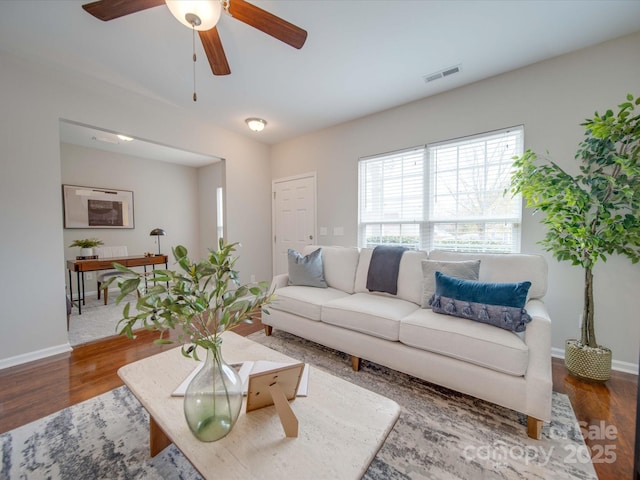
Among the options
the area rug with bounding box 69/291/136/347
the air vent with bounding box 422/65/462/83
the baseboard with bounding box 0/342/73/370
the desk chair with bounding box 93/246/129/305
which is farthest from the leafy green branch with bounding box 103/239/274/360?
the desk chair with bounding box 93/246/129/305

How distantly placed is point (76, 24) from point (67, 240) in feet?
12.6

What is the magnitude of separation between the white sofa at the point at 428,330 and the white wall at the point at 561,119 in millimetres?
666

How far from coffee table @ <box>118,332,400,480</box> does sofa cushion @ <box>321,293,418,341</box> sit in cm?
81

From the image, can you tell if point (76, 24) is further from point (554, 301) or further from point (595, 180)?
point (554, 301)

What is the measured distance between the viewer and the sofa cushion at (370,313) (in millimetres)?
1978

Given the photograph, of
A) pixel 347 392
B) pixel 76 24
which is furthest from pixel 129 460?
pixel 76 24

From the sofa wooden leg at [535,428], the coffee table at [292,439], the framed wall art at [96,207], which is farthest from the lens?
the framed wall art at [96,207]

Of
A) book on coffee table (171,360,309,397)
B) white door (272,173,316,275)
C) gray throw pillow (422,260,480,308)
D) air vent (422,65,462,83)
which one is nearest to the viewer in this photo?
book on coffee table (171,360,309,397)

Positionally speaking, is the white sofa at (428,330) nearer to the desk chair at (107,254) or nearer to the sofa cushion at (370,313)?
the sofa cushion at (370,313)

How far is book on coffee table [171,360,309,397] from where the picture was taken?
45.8 inches

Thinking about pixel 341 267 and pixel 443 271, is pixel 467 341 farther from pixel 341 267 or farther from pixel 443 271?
pixel 341 267

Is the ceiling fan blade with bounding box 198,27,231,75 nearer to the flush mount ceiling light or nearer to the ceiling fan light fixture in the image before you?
the ceiling fan light fixture

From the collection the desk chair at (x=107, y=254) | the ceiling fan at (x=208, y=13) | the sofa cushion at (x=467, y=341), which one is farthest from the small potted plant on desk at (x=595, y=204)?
the desk chair at (x=107, y=254)

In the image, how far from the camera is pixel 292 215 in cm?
443
